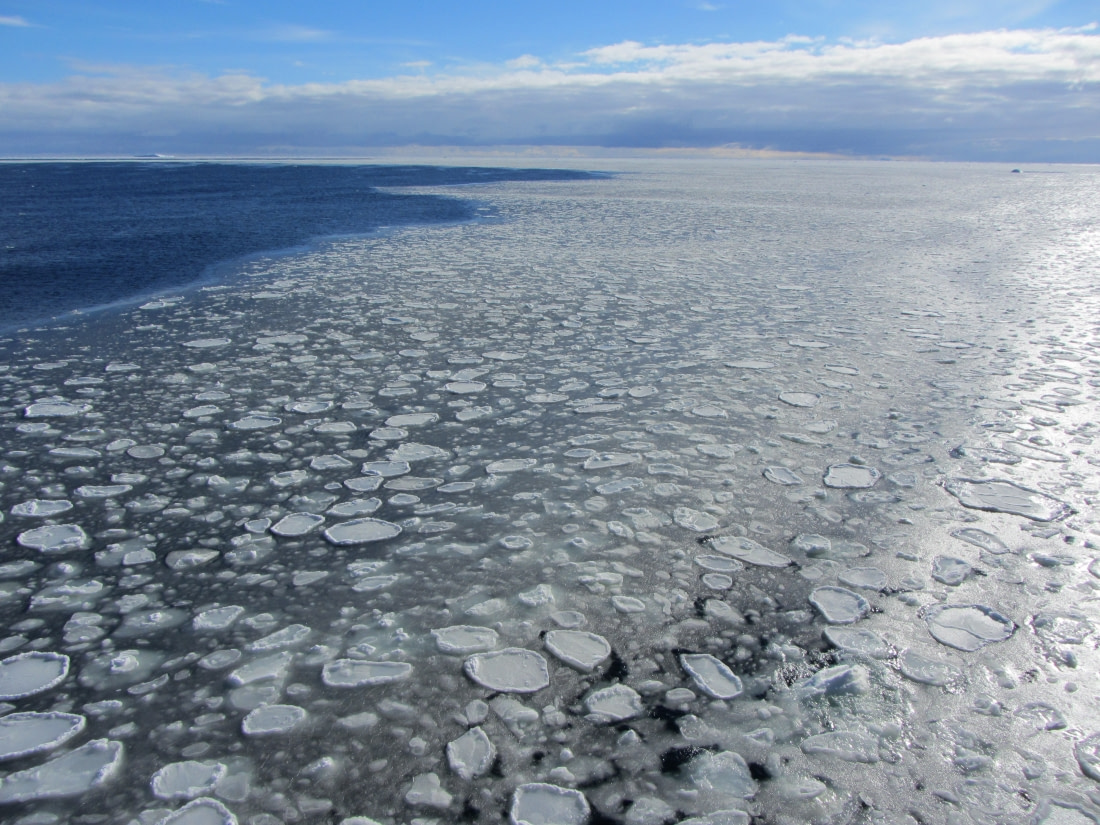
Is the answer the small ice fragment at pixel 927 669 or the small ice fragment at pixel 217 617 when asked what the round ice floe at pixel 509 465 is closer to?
the small ice fragment at pixel 217 617

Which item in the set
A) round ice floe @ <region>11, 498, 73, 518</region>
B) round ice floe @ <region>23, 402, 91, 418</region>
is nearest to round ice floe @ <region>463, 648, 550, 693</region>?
round ice floe @ <region>11, 498, 73, 518</region>

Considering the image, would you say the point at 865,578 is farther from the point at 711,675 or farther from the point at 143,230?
the point at 143,230

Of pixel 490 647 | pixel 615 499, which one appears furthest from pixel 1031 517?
pixel 490 647

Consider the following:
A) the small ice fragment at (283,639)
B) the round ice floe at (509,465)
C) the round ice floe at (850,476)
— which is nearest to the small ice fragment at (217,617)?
the small ice fragment at (283,639)

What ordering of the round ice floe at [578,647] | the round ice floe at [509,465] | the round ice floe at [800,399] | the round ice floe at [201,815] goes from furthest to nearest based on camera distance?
1. the round ice floe at [800,399]
2. the round ice floe at [509,465]
3. the round ice floe at [578,647]
4. the round ice floe at [201,815]

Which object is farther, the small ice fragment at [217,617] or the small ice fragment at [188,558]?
the small ice fragment at [188,558]

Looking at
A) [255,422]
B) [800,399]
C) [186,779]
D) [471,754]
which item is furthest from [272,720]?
[800,399]
